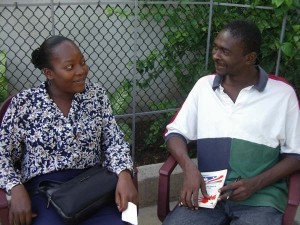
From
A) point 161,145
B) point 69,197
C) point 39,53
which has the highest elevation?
point 39,53

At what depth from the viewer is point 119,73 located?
4086 millimetres

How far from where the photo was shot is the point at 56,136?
6.86 ft

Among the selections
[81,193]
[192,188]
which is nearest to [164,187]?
[192,188]

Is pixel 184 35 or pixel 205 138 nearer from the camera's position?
pixel 205 138

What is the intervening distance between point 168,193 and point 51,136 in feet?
2.25

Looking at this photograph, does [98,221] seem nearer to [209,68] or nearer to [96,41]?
[209,68]

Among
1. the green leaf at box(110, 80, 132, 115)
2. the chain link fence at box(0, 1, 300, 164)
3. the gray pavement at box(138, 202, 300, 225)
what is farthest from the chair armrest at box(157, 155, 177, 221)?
the green leaf at box(110, 80, 132, 115)

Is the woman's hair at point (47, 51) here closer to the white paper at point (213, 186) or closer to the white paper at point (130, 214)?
the white paper at point (130, 214)

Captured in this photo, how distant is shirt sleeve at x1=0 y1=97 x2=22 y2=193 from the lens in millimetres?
2021

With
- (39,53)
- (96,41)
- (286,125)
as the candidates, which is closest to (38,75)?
(96,41)

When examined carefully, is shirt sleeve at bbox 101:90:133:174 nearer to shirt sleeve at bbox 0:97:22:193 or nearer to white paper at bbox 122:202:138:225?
white paper at bbox 122:202:138:225

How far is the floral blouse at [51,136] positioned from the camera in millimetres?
2059

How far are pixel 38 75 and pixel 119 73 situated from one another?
78 centimetres

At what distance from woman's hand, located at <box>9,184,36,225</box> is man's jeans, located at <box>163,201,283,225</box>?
0.69 meters
